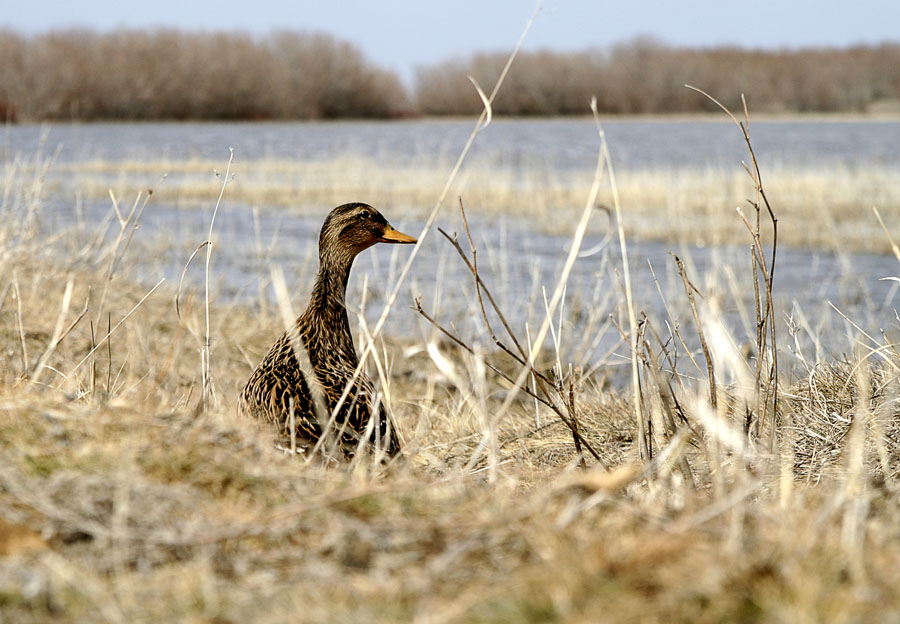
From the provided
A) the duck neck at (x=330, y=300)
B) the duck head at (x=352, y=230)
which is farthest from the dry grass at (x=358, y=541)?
the duck head at (x=352, y=230)

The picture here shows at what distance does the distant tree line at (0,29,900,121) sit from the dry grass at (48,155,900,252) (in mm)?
29930

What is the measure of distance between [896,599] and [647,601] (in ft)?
1.17

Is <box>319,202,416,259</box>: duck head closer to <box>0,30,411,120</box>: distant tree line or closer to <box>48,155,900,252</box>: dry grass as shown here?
<box>48,155,900,252</box>: dry grass

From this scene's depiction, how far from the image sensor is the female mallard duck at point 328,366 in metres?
3.06

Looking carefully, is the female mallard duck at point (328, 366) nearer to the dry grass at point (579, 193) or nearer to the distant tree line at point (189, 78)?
the dry grass at point (579, 193)

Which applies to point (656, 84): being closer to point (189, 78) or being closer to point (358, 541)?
point (189, 78)

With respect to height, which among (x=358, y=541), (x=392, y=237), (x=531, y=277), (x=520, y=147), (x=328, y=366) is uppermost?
(x=520, y=147)

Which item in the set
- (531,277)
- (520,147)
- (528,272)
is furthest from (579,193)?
(520,147)

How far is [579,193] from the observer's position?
1712 cm

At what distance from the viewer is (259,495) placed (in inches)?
73.5

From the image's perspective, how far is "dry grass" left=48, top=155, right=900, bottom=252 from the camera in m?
13.3

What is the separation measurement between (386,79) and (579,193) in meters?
57.2

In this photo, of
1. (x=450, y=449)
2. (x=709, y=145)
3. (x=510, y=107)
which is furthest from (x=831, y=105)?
(x=450, y=449)

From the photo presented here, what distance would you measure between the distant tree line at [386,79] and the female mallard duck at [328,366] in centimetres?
4603
